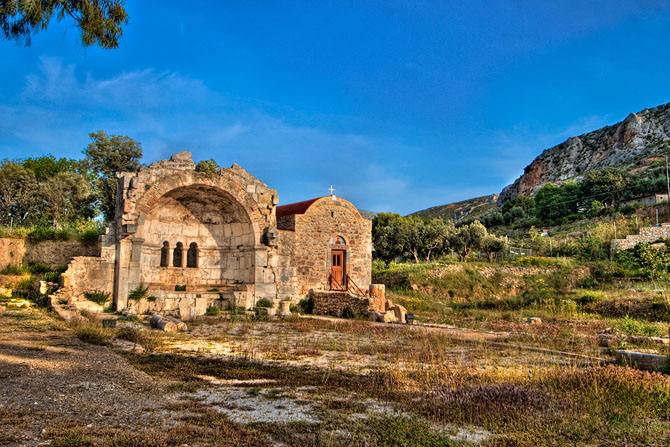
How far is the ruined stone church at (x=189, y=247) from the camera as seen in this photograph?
16.1 m

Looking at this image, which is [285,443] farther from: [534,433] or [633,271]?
[633,271]

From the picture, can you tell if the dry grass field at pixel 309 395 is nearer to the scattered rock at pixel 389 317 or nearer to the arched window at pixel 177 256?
the scattered rock at pixel 389 317

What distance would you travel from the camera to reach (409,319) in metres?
16.5

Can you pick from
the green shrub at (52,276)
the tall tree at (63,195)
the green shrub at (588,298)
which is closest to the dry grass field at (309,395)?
the green shrub at (52,276)

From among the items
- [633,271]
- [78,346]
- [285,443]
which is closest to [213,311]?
[78,346]

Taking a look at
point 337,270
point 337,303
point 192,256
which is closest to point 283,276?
point 337,303

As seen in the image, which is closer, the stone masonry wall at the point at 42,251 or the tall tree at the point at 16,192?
the stone masonry wall at the point at 42,251

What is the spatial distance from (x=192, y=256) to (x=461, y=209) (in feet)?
294

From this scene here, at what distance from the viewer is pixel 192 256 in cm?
1984

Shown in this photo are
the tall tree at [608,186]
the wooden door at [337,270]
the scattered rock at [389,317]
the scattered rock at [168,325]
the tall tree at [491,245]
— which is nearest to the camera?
the scattered rock at [168,325]

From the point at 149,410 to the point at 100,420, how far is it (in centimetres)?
57

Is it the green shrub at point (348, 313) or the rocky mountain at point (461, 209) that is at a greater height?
the rocky mountain at point (461, 209)

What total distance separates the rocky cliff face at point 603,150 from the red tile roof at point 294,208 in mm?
59627

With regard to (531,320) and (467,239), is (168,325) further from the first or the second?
(467,239)
